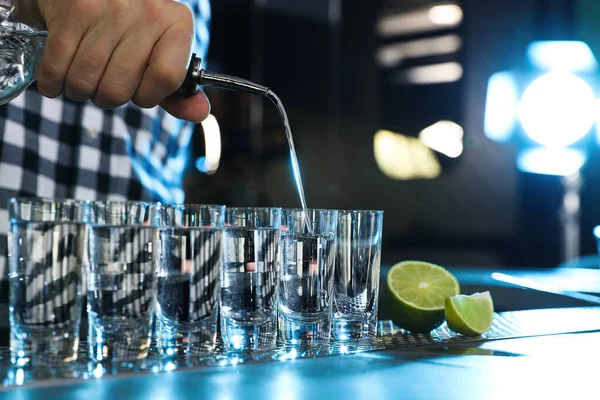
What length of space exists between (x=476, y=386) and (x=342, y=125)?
10.3 feet

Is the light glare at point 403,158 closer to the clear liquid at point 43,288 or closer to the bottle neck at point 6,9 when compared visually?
the bottle neck at point 6,9

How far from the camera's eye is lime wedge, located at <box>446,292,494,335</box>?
1.02m

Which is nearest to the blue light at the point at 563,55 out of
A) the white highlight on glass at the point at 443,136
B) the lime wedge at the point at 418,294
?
the white highlight on glass at the point at 443,136

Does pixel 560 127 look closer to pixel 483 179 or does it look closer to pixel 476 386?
pixel 483 179

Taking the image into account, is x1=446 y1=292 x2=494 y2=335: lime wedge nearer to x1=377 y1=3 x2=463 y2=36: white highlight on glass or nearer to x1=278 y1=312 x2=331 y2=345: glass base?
Answer: x1=278 y1=312 x2=331 y2=345: glass base

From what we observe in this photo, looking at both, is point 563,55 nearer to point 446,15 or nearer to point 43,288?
point 446,15

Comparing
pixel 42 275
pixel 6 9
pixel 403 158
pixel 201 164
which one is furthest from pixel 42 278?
pixel 403 158

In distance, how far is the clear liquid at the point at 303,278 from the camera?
0.90 m

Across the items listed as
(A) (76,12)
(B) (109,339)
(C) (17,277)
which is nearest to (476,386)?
(B) (109,339)

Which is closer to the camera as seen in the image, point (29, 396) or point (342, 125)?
point (29, 396)

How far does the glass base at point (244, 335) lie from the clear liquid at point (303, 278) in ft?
0.18

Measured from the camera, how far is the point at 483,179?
417cm

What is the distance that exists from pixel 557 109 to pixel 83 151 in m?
3.22

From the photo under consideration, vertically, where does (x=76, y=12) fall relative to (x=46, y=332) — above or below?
above
